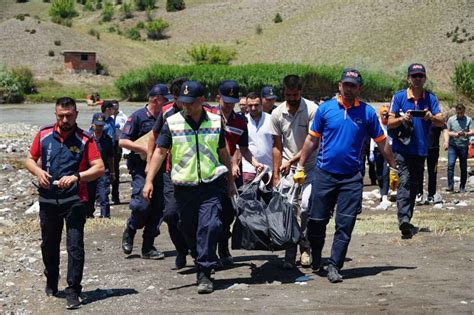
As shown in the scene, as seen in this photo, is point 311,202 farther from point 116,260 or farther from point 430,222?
point 430,222

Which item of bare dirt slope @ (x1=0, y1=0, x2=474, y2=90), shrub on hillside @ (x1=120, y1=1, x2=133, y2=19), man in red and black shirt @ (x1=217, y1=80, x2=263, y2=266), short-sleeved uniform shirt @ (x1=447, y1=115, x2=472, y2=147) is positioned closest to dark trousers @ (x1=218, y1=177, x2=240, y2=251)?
man in red and black shirt @ (x1=217, y1=80, x2=263, y2=266)

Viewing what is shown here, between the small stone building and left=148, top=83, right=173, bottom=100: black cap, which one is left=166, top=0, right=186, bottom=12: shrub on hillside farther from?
left=148, top=83, right=173, bottom=100: black cap

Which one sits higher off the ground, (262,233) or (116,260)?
(262,233)

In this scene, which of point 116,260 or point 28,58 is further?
point 28,58

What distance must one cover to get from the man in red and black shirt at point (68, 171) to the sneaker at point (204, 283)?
1.07 meters

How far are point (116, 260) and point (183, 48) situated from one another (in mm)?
103445

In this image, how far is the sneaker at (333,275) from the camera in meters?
8.55

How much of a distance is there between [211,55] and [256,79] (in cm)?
2711

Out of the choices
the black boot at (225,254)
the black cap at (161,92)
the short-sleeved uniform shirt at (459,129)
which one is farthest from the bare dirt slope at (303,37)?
the black boot at (225,254)

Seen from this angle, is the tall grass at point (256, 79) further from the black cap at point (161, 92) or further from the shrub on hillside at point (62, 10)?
the shrub on hillside at point (62, 10)

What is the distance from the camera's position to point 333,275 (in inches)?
337

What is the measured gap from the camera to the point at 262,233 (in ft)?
28.4

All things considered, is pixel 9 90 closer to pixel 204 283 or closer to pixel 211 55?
pixel 211 55

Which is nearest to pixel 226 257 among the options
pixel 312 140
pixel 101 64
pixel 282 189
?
pixel 282 189
